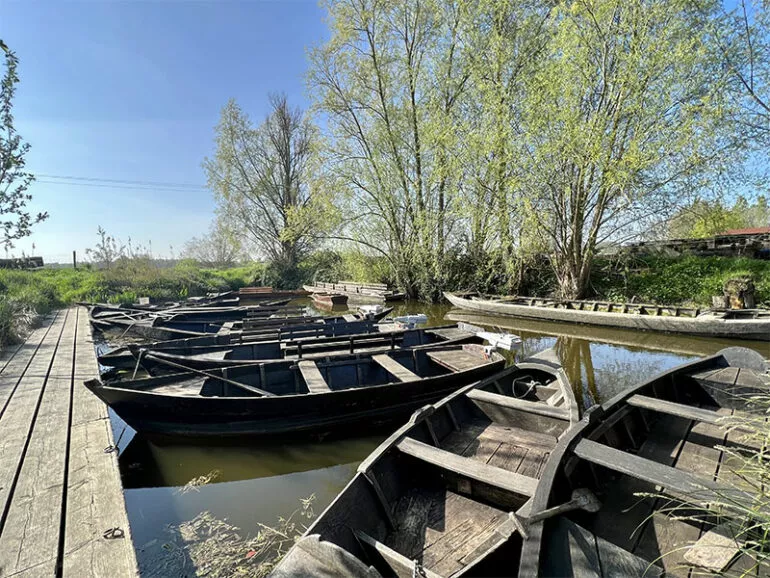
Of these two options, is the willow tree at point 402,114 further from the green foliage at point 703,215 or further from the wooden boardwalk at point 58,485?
the wooden boardwalk at point 58,485

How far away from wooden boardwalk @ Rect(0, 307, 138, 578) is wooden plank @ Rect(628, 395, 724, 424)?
4.10 metres

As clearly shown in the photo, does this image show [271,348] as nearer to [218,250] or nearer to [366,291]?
[366,291]

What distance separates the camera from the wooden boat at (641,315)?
358 inches


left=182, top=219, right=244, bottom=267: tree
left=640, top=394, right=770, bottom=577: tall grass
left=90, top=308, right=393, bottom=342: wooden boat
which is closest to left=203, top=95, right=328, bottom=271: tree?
left=182, top=219, right=244, bottom=267: tree

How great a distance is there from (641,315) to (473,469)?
10176 millimetres

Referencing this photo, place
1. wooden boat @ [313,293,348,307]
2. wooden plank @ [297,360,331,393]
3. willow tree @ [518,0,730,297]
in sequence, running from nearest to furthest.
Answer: wooden plank @ [297,360,331,393], willow tree @ [518,0,730,297], wooden boat @ [313,293,348,307]

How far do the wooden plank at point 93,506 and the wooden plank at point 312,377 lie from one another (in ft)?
7.31

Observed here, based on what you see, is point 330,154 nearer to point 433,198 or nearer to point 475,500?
point 433,198

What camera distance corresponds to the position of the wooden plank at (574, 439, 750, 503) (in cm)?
202

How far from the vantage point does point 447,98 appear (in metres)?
16.6

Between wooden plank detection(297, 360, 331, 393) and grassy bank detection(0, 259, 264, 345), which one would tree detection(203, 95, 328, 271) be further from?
wooden plank detection(297, 360, 331, 393)

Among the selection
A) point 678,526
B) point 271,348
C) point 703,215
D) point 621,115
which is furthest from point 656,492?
point 703,215

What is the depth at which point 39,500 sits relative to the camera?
3.06 m

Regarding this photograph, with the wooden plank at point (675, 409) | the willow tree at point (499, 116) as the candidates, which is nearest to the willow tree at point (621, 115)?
the willow tree at point (499, 116)
